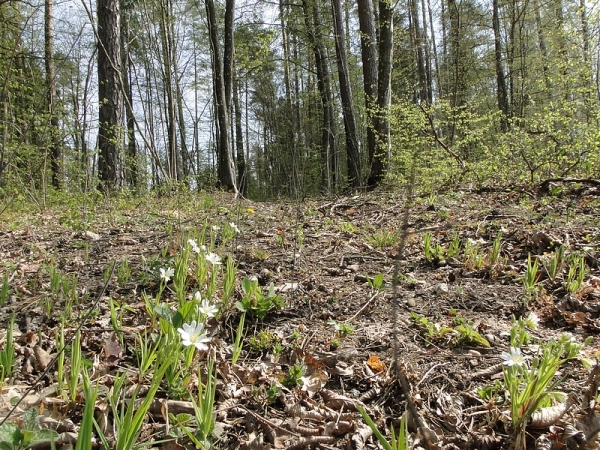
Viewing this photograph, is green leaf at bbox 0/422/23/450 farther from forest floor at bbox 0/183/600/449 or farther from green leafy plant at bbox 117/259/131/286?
green leafy plant at bbox 117/259/131/286

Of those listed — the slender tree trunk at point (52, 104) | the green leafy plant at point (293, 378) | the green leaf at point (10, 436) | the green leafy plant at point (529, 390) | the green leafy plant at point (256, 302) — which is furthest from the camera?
the slender tree trunk at point (52, 104)

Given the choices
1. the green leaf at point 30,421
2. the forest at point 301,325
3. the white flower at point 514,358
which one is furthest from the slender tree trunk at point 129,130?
the white flower at point 514,358

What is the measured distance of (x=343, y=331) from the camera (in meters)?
1.88

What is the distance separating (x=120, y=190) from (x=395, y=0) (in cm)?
600

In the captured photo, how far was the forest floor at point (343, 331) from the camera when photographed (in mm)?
1240

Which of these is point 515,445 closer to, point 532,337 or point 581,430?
point 581,430

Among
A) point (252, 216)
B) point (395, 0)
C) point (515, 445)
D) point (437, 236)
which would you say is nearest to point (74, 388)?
point (515, 445)

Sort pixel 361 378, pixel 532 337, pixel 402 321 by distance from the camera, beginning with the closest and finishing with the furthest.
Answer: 1. pixel 361 378
2. pixel 532 337
3. pixel 402 321

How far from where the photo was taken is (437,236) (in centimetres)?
355

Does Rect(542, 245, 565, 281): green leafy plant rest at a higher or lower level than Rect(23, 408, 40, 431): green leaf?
higher

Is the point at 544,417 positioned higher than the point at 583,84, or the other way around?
the point at 583,84

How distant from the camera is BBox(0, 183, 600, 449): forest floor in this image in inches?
48.8

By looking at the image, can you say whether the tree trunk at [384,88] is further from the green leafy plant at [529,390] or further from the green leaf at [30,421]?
the green leaf at [30,421]

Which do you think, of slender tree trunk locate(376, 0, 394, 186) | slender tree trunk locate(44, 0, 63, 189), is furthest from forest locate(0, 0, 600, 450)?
slender tree trunk locate(376, 0, 394, 186)
